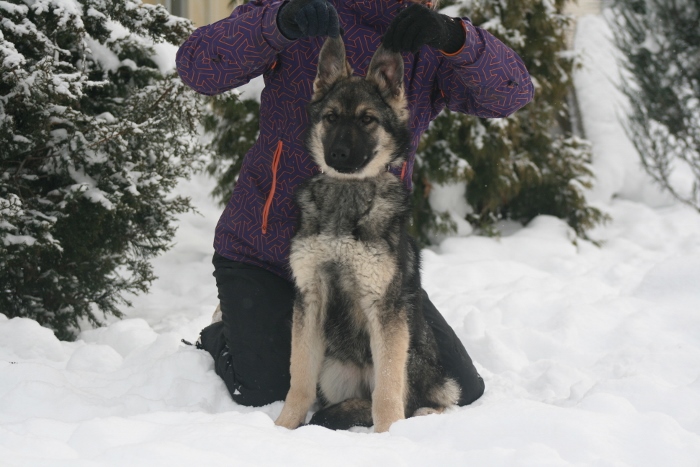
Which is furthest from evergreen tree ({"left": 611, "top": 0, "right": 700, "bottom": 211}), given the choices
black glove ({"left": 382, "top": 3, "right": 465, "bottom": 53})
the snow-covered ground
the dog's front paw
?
the dog's front paw

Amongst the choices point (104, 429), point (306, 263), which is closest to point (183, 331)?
point (306, 263)

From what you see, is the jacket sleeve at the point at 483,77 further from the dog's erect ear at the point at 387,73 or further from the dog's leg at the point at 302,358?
the dog's leg at the point at 302,358

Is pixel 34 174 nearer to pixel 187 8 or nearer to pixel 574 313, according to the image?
pixel 574 313

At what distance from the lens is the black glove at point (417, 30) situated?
2.74 metres

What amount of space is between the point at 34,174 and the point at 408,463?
126 inches

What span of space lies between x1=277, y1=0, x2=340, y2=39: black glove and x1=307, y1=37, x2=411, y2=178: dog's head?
15 centimetres

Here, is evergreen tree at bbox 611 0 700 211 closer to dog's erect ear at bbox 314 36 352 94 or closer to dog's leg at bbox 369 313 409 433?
dog's erect ear at bbox 314 36 352 94

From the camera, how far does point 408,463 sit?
84.9 inches

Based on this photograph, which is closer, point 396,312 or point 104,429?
point 104,429

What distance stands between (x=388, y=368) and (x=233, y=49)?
148 cm

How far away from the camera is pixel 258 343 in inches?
138

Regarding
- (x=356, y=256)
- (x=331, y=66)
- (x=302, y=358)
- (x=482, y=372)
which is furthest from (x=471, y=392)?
(x=331, y=66)

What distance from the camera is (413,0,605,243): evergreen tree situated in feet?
23.5

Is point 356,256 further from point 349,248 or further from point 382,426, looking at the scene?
point 382,426
